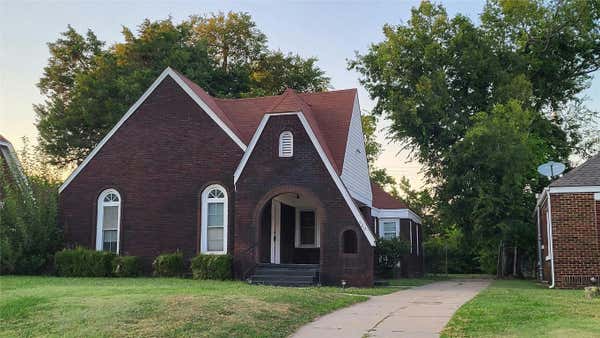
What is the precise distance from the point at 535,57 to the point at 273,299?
2527 centimetres

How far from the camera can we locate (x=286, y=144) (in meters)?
20.3

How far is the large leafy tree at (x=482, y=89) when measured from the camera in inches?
1085

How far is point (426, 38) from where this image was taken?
100 ft

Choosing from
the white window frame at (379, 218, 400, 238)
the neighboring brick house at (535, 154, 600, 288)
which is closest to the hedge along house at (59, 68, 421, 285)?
the white window frame at (379, 218, 400, 238)

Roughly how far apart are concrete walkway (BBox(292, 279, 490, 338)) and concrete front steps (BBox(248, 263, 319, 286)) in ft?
13.4

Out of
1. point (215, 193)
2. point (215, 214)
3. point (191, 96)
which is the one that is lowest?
point (215, 214)

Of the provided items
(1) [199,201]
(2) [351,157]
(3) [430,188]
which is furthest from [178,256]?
(3) [430,188]

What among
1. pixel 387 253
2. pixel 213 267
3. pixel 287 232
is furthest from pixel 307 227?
pixel 213 267

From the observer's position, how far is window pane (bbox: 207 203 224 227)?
882 inches

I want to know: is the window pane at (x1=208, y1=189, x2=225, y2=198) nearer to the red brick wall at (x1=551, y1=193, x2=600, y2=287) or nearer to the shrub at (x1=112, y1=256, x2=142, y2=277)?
the shrub at (x1=112, y1=256, x2=142, y2=277)

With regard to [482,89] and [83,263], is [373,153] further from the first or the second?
[83,263]

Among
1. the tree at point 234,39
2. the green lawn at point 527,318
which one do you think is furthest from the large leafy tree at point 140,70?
the green lawn at point 527,318

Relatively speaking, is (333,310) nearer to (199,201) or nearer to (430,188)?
(199,201)

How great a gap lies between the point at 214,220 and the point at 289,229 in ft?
10.8
